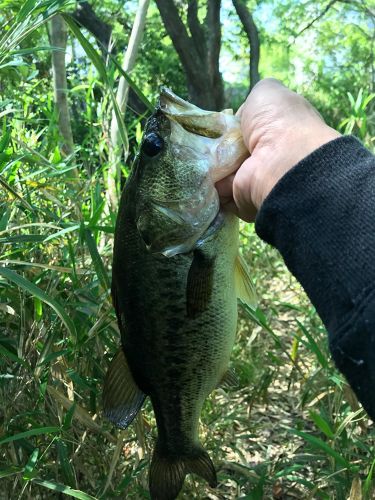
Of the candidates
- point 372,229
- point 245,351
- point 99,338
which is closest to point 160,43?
point 245,351

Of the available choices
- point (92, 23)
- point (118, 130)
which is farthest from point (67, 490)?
point (92, 23)

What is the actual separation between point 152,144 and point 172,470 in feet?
3.46

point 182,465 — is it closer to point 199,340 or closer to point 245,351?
point 199,340

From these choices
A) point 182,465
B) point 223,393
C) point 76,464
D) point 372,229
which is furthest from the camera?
point 223,393

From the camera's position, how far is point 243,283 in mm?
1818

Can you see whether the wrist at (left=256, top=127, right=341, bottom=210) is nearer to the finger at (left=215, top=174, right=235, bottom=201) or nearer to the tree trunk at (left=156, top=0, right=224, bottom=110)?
the finger at (left=215, top=174, right=235, bottom=201)

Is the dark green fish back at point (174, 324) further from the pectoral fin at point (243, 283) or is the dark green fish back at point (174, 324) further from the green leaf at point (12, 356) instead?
the green leaf at point (12, 356)

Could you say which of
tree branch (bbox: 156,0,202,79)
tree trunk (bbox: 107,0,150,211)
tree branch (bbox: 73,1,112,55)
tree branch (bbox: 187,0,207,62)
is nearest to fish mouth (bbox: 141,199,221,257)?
tree trunk (bbox: 107,0,150,211)

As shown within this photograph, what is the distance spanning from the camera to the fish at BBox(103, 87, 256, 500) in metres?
1.60

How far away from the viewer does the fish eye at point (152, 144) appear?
160 centimetres

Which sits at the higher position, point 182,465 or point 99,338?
point 99,338

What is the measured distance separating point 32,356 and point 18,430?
27 centimetres

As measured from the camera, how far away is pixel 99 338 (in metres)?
2.29

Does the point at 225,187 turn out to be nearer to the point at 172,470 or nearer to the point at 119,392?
the point at 119,392
